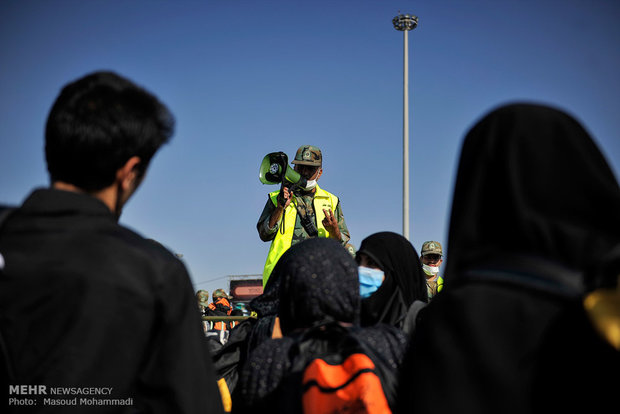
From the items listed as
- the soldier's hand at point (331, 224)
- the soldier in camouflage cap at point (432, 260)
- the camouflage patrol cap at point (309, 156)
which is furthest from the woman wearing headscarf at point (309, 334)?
the soldier in camouflage cap at point (432, 260)

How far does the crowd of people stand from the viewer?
129 cm

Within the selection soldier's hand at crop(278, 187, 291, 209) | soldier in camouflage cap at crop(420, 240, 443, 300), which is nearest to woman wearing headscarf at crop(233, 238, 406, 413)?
soldier's hand at crop(278, 187, 291, 209)

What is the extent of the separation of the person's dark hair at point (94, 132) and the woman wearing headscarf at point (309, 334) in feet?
3.55

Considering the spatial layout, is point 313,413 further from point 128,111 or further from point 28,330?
point 128,111

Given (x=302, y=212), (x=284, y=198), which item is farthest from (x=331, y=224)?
(x=284, y=198)

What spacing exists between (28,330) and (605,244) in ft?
4.85

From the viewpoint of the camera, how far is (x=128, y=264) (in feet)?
5.57

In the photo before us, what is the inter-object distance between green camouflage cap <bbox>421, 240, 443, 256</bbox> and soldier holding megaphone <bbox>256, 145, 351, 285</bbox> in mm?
2763

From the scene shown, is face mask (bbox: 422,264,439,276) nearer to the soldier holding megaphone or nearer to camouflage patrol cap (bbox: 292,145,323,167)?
the soldier holding megaphone

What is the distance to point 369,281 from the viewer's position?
4090 mm

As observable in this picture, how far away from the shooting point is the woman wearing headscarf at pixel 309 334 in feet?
8.06

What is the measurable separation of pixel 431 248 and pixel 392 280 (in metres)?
5.01

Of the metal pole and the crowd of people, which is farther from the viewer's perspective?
the metal pole

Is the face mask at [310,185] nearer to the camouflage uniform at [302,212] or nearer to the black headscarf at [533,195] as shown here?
the camouflage uniform at [302,212]
